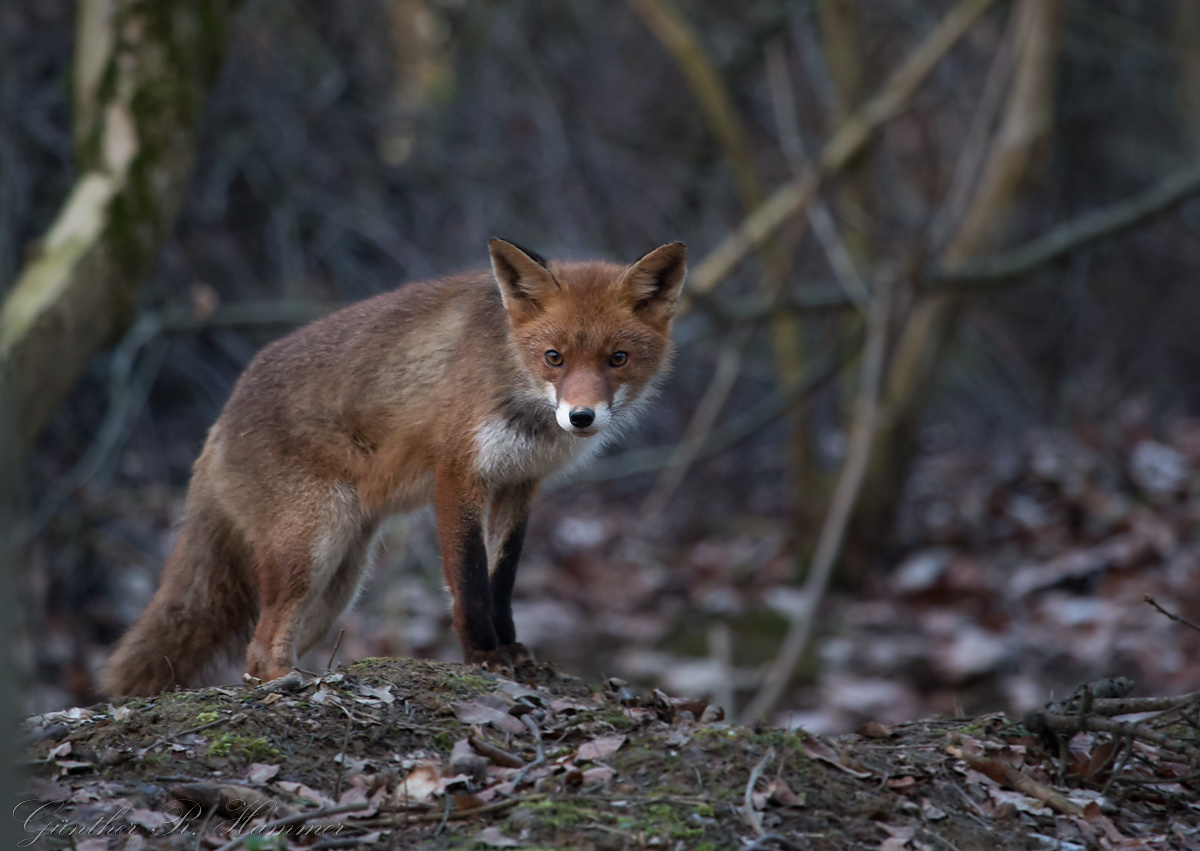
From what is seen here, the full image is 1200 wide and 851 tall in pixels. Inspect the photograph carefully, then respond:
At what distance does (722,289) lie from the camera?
40.6 feet

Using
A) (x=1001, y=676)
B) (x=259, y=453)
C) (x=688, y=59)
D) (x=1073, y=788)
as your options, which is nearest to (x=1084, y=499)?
(x=1001, y=676)

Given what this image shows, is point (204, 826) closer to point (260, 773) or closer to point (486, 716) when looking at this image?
point (260, 773)

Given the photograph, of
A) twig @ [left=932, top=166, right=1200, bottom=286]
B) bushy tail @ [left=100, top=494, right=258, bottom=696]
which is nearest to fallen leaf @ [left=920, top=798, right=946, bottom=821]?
bushy tail @ [left=100, top=494, right=258, bottom=696]

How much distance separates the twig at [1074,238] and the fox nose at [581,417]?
17.9 feet

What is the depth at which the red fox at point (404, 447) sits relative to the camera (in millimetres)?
4453

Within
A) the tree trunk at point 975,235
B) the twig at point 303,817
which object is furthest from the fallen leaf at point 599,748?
the tree trunk at point 975,235

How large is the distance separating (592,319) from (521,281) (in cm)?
34

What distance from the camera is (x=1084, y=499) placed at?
11.0m

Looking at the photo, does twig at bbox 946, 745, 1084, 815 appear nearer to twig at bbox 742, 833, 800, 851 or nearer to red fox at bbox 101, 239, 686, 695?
twig at bbox 742, 833, 800, 851

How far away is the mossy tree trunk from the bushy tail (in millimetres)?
2567

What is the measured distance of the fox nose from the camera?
413cm

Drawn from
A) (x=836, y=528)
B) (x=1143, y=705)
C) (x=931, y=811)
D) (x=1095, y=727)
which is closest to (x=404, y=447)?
(x=931, y=811)

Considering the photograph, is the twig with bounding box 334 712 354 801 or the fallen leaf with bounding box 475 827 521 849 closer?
the fallen leaf with bounding box 475 827 521 849

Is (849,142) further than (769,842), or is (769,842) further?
(849,142)
